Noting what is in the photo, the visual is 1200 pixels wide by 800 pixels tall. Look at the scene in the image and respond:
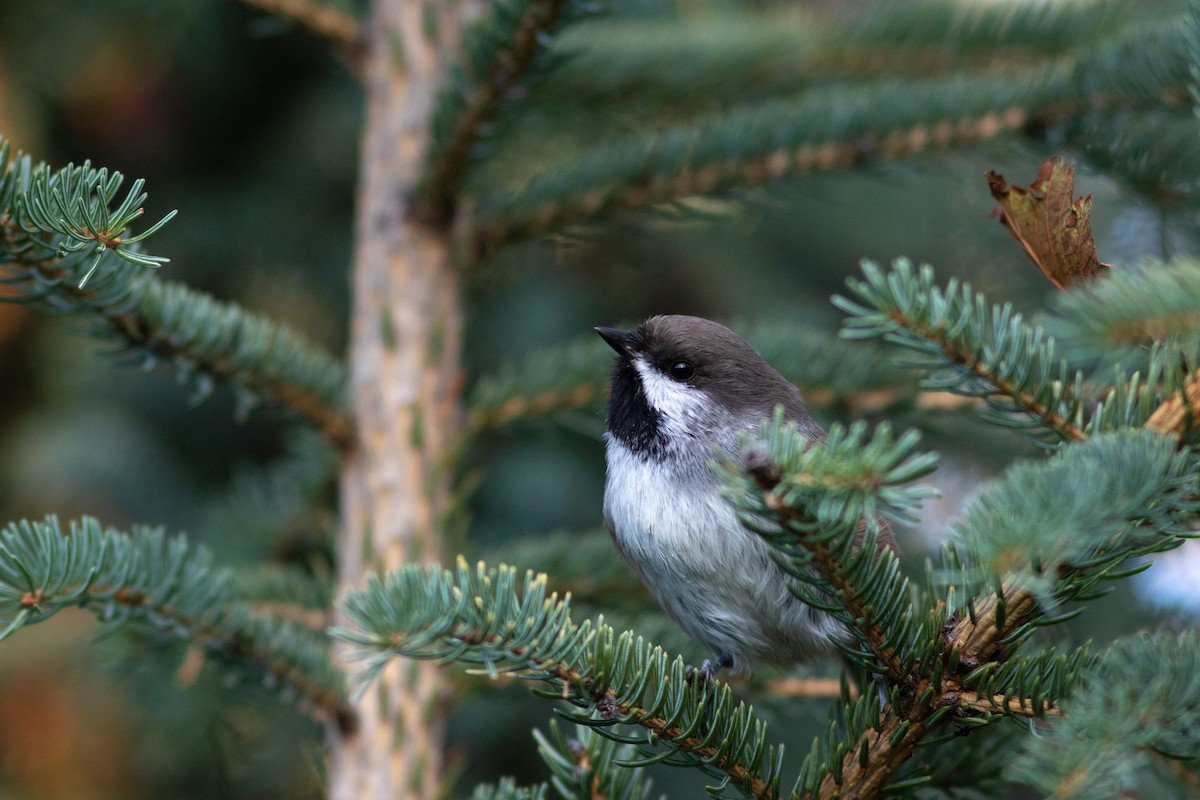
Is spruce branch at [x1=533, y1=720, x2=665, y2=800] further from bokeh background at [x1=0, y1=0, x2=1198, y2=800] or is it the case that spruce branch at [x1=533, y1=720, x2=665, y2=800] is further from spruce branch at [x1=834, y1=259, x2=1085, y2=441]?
bokeh background at [x1=0, y1=0, x2=1198, y2=800]

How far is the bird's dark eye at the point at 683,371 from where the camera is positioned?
279 cm

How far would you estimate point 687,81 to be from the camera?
122 inches

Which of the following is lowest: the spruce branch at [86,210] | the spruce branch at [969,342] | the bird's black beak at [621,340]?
the bird's black beak at [621,340]

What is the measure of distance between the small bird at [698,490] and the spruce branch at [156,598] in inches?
29.7

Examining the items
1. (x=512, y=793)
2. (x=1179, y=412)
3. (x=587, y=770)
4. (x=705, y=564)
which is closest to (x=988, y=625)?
(x=1179, y=412)

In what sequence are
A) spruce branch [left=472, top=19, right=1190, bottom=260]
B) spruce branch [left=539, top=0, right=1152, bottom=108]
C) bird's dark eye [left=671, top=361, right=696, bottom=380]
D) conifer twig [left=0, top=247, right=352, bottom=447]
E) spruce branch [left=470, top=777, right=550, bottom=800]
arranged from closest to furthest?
1. spruce branch [left=470, top=777, right=550, bottom=800]
2. conifer twig [left=0, top=247, right=352, bottom=447]
3. spruce branch [left=472, top=19, right=1190, bottom=260]
4. bird's dark eye [left=671, top=361, right=696, bottom=380]
5. spruce branch [left=539, top=0, right=1152, bottom=108]

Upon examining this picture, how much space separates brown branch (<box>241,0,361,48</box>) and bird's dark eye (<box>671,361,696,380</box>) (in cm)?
119

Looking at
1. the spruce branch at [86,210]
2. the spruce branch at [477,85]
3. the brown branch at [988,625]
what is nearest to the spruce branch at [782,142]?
the spruce branch at [477,85]

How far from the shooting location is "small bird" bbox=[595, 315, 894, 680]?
7.72ft

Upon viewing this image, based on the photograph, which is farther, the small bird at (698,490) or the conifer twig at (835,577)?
the small bird at (698,490)

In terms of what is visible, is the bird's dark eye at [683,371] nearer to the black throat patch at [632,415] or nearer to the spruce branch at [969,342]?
the black throat patch at [632,415]

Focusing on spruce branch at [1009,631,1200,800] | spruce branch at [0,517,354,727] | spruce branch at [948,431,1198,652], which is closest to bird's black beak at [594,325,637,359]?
spruce branch at [0,517,354,727]

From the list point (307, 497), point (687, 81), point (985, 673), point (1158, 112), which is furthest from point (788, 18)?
point (985, 673)

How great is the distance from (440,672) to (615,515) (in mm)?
529
